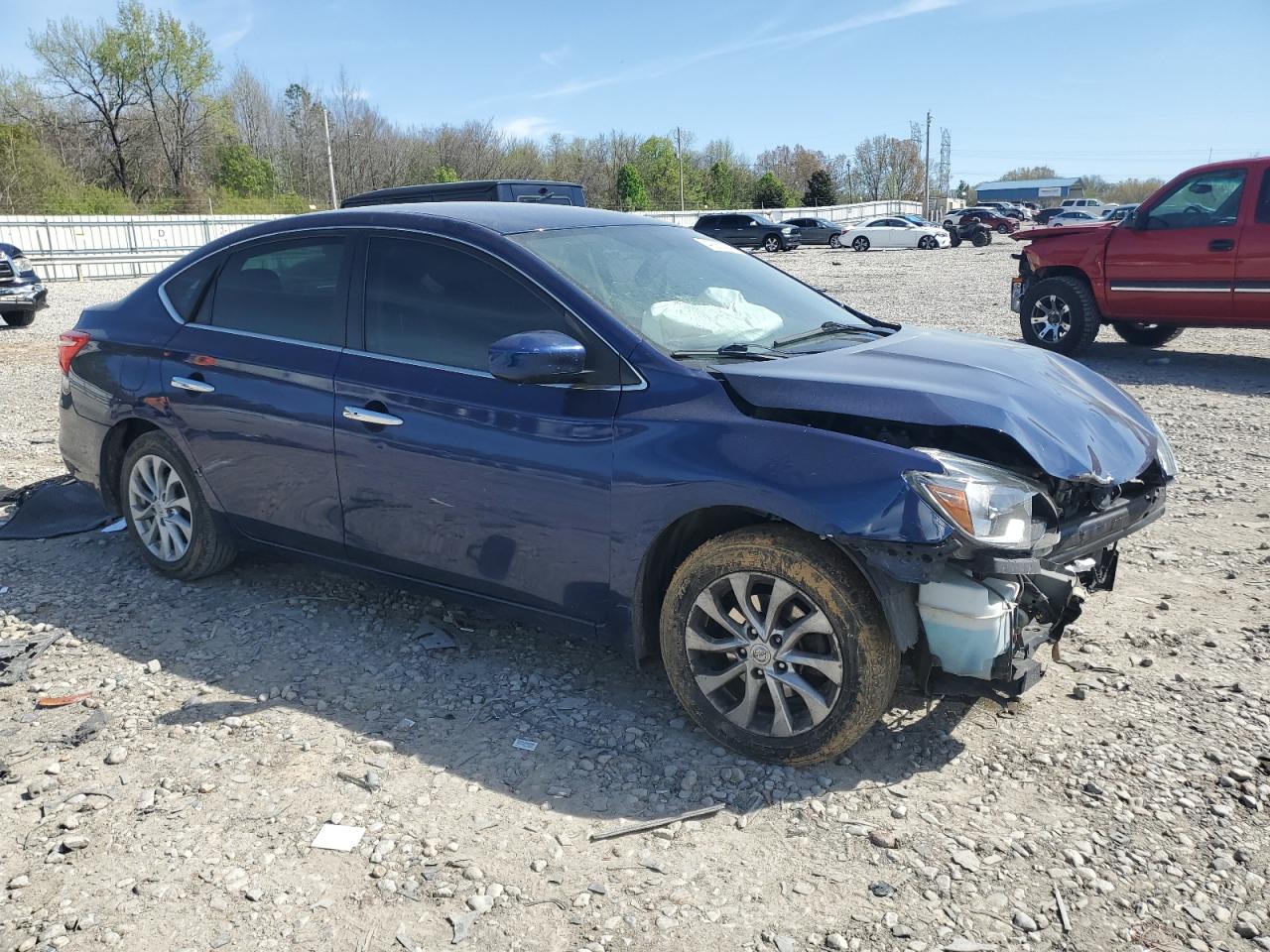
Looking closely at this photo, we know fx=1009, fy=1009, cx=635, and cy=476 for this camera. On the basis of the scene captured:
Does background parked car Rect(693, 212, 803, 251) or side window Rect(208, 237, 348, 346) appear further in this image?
background parked car Rect(693, 212, 803, 251)

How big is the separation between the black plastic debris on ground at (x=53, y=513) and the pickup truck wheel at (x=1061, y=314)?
382 inches

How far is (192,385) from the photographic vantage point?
14.9 feet

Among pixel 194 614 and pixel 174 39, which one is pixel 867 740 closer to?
pixel 194 614

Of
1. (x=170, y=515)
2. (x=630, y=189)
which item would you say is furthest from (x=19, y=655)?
(x=630, y=189)

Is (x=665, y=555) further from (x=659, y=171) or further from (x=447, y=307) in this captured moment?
(x=659, y=171)

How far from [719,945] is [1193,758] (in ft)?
5.90

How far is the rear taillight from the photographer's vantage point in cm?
509

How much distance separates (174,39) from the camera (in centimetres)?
5462

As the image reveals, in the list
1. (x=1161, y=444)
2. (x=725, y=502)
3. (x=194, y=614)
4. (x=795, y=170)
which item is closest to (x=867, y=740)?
(x=725, y=502)

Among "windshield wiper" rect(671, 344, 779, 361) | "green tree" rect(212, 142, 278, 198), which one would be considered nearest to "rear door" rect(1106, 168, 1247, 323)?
"windshield wiper" rect(671, 344, 779, 361)

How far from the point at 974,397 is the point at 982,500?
437mm

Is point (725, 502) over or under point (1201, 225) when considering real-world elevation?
under

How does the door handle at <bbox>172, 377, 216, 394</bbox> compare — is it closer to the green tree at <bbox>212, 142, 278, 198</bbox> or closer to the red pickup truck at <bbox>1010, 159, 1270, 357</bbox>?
the red pickup truck at <bbox>1010, 159, 1270, 357</bbox>

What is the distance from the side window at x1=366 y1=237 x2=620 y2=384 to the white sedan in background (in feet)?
134
